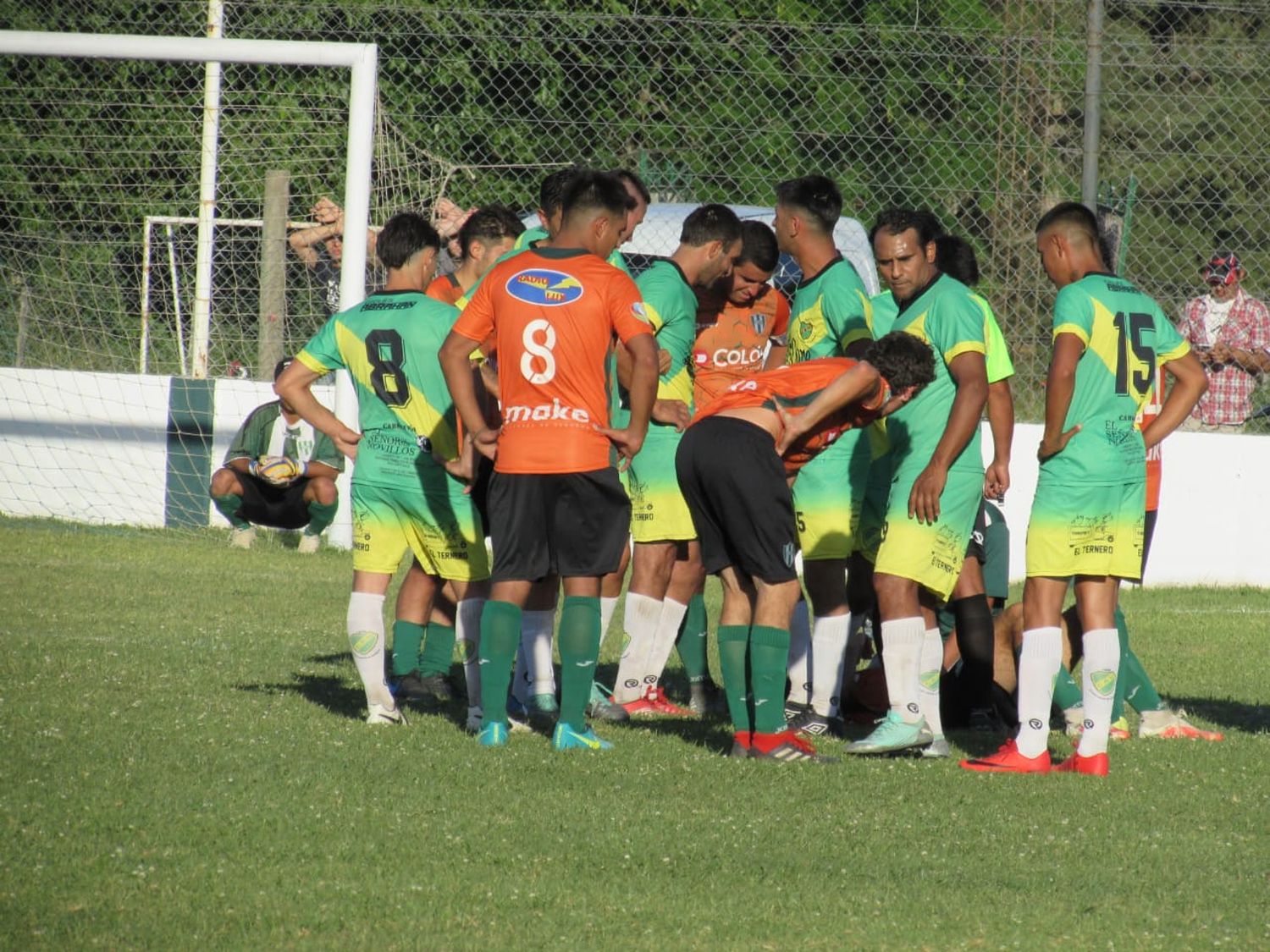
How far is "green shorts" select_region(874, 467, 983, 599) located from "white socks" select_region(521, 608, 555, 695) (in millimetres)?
1642

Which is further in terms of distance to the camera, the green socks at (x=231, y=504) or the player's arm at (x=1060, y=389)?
the green socks at (x=231, y=504)

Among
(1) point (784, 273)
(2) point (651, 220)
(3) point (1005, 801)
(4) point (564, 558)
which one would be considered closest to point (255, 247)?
(2) point (651, 220)

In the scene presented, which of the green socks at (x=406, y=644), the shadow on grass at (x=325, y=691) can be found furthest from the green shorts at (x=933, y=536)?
the shadow on grass at (x=325, y=691)

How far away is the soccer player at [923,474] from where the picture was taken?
641 cm

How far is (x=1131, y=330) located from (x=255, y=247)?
9967 millimetres

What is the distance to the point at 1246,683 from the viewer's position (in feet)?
28.6

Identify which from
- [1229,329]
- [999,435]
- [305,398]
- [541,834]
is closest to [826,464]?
[999,435]

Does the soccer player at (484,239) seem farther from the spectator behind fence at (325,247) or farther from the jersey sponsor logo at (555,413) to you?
the spectator behind fence at (325,247)

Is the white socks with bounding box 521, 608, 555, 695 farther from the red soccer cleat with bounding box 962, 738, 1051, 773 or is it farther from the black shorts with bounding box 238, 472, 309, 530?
the red soccer cleat with bounding box 962, 738, 1051, 773

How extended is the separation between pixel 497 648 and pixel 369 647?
763 mm

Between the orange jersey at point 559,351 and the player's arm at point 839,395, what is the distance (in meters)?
0.69

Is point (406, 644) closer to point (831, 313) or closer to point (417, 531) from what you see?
point (417, 531)

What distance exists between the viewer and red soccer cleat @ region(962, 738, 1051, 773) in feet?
20.7

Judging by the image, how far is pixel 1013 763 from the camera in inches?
249
